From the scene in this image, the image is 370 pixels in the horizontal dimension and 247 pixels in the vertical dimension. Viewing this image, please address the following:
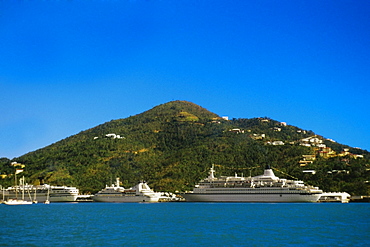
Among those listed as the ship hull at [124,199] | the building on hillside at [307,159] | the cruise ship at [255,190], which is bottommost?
the ship hull at [124,199]

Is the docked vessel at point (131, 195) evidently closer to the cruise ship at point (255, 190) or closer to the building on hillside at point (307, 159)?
the cruise ship at point (255, 190)

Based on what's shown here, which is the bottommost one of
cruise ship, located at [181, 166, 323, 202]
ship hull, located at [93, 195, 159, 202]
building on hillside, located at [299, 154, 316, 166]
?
ship hull, located at [93, 195, 159, 202]

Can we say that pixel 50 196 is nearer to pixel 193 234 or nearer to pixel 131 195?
pixel 131 195

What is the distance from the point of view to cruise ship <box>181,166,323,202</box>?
11644 centimetres

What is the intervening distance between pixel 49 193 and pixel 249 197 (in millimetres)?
65410

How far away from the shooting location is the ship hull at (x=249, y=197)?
116125mm

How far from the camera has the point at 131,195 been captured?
138500 millimetres

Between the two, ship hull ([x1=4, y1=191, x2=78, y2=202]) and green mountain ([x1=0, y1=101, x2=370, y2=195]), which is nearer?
green mountain ([x1=0, y1=101, x2=370, y2=195])

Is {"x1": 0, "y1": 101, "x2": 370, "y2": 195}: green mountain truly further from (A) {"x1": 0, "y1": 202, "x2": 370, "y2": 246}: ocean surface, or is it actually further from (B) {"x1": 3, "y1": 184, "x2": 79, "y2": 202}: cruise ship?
(A) {"x1": 0, "y1": 202, "x2": 370, "y2": 246}: ocean surface

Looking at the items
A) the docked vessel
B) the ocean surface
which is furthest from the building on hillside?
the ocean surface

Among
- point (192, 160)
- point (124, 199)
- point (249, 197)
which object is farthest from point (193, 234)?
point (192, 160)

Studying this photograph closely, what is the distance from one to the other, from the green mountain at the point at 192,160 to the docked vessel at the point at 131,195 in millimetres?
12807

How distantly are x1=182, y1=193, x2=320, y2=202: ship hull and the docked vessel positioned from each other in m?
9.90

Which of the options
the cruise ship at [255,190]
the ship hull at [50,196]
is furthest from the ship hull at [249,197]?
the ship hull at [50,196]
